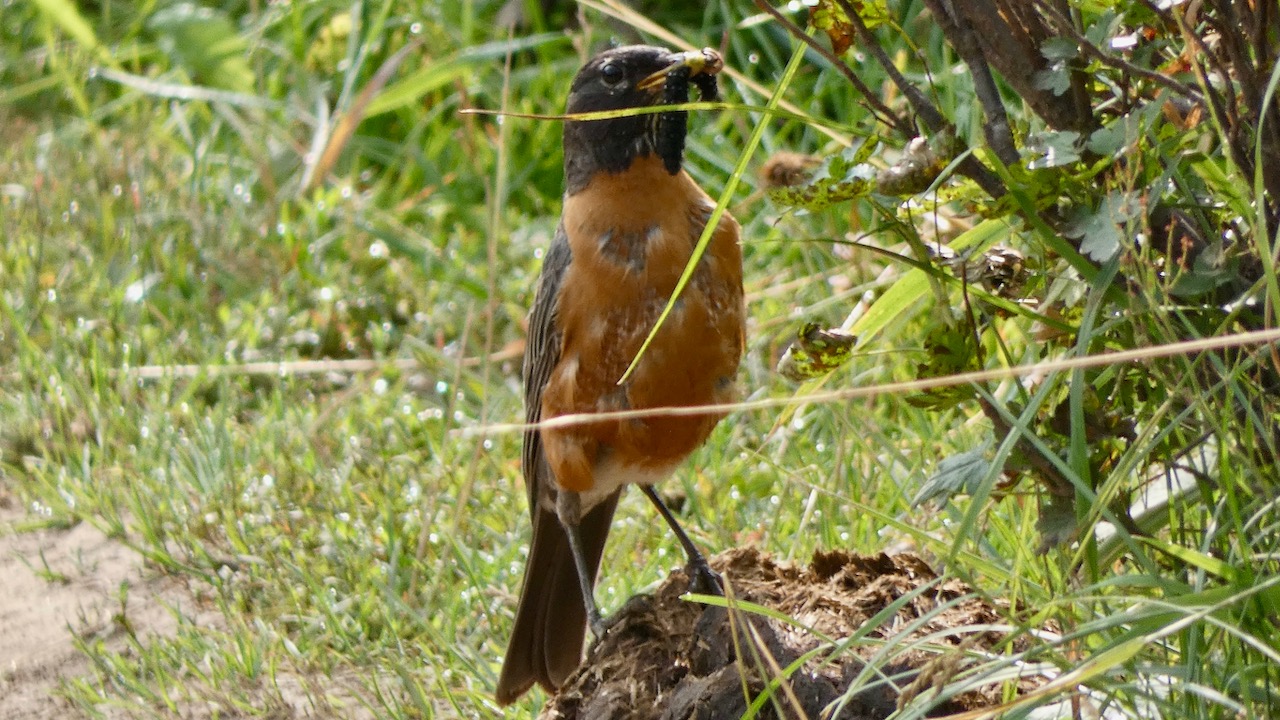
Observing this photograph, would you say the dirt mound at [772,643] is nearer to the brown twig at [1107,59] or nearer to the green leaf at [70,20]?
the brown twig at [1107,59]

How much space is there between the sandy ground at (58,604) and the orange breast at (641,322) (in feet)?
3.82

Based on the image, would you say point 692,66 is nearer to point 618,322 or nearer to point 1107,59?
point 618,322

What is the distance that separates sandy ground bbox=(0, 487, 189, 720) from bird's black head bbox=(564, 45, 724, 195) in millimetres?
1546

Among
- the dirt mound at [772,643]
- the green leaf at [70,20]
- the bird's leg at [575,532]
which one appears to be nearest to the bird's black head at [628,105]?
the bird's leg at [575,532]

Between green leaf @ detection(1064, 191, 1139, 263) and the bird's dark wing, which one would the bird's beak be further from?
green leaf @ detection(1064, 191, 1139, 263)

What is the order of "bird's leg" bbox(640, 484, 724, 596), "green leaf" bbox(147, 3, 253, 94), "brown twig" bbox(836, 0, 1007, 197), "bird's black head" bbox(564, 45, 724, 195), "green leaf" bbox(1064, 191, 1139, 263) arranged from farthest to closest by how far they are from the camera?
"green leaf" bbox(147, 3, 253, 94) < "bird's black head" bbox(564, 45, 724, 195) < "bird's leg" bbox(640, 484, 724, 596) < "brown twig" bbox(836, 0, 1007, 197) < "green leaf" bbox(1064, 191, 1139, 263)

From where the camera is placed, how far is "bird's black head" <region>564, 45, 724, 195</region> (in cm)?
377

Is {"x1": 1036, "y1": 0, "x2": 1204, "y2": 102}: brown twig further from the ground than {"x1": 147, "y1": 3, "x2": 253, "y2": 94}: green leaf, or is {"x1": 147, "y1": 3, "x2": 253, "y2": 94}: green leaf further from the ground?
{"x1": 1036, "y1": 0, "x2": 1204, "y2": 102}: brown twig

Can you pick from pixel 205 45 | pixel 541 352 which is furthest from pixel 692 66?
pixel 205 45

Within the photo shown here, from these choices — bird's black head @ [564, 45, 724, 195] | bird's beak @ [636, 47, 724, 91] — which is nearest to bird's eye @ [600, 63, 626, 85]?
bird's black head @ [564, 45, 724, 195]

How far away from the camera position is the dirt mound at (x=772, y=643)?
2.73m

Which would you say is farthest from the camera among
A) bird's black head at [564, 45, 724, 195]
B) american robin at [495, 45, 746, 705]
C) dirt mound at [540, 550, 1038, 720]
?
bird's black head at [564, 45, 724, 195]

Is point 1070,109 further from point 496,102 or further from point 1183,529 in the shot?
point 496,102

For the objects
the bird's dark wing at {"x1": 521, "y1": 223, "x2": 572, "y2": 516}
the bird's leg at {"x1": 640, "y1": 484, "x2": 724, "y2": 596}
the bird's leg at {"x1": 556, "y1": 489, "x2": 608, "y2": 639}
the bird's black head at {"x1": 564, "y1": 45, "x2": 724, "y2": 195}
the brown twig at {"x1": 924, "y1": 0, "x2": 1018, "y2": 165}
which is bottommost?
the bird's leg at {"x1": 556, "y1": 489, "x2": 608, "y2": 639}
